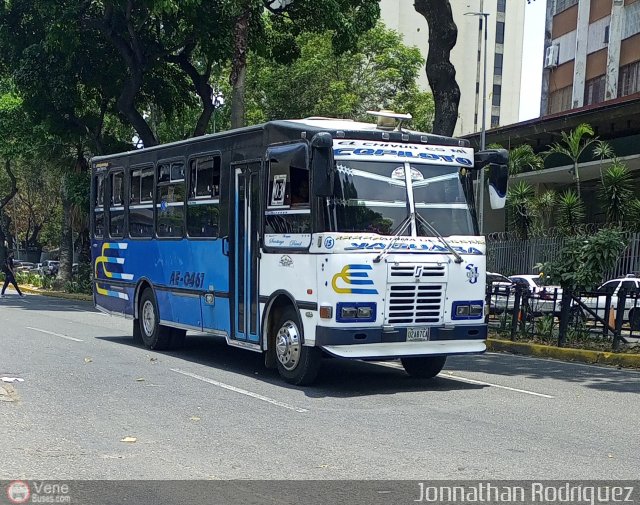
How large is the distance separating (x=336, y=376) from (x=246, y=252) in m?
2.15

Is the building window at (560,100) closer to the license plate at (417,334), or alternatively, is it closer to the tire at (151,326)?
the tire at (151,326)

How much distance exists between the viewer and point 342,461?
7.15m

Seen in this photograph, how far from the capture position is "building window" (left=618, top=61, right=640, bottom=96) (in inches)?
1257

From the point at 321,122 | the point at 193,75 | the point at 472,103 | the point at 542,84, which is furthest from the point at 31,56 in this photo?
the point at 472,103

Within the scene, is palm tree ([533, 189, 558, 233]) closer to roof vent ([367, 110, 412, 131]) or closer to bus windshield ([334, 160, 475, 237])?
bus windshield ([334, 160, 475, 237])

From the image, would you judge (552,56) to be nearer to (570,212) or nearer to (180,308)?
(570,212)

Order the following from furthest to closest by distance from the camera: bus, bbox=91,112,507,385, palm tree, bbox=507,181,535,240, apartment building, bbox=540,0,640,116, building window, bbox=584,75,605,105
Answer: building window, bbox=584,75,605,105, apartment building, bbox=540,0,640,116, palm tree, bbox=507,181,535,240, bus, bbox=91,112,507,385

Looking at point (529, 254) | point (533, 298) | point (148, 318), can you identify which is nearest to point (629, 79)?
point (529, 254)

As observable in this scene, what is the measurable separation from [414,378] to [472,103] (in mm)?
65711

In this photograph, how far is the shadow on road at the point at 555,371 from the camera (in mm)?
11758

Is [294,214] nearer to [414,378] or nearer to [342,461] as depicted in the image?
[414,378]

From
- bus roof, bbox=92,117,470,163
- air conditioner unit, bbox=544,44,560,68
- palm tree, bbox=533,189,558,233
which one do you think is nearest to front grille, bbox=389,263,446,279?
bus roof, bbox=92,117,470,163

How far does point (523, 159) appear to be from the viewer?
98.7 ft

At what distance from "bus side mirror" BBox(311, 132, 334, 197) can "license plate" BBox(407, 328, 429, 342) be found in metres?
2.04
